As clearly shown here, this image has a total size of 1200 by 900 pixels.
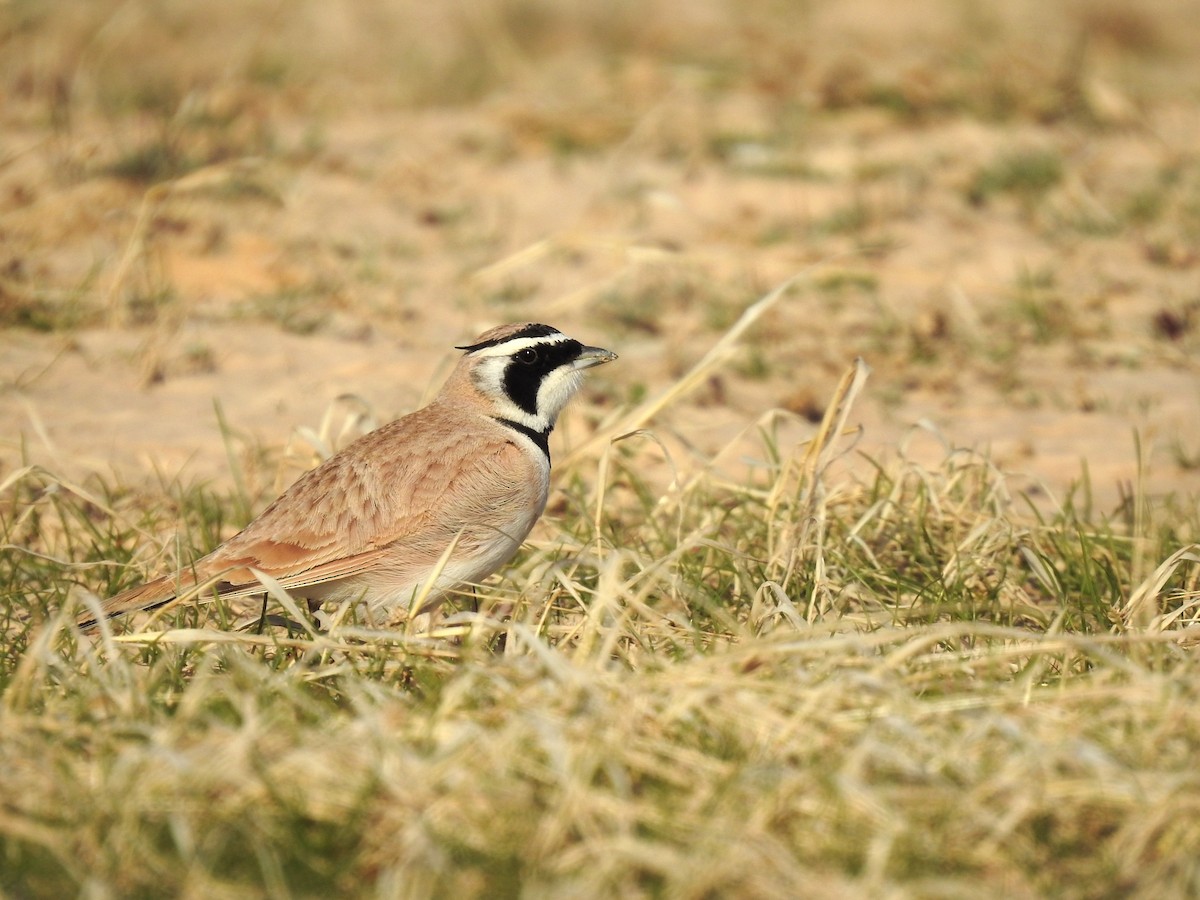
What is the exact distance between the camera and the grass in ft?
8.96

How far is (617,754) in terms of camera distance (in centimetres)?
300

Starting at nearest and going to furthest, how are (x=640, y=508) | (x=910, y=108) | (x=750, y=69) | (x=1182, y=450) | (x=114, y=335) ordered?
Result: (x=640, y=508), (x=1182, y=450), (x=114, y=335), (x=910, y=108), (x=750, y=69)

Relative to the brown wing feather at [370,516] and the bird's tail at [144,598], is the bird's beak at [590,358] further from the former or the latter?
the bird's tail at [144,598]

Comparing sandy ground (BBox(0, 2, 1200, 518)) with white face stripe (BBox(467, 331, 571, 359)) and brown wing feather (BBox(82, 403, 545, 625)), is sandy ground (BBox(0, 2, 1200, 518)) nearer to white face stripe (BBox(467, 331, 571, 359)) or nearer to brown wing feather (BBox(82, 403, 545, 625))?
white face stripe (BBox(467, 331, 571, 359))

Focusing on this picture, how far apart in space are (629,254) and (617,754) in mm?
3724

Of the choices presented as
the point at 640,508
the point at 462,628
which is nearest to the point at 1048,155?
the point at 640,508

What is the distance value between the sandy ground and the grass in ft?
4.93

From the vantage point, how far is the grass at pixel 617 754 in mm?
2732

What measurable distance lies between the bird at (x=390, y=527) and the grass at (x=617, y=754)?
0.13 m

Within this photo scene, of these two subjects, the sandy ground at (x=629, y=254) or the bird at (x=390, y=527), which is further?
the sandy ground at (x=629, y=254)

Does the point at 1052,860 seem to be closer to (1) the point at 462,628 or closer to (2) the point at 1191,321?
(1) the point at 462,628

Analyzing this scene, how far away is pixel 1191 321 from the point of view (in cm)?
739

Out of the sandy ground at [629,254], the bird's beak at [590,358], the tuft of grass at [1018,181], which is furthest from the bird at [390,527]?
the tuft of grass at [1018,181]

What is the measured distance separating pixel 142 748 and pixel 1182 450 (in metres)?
4.47
